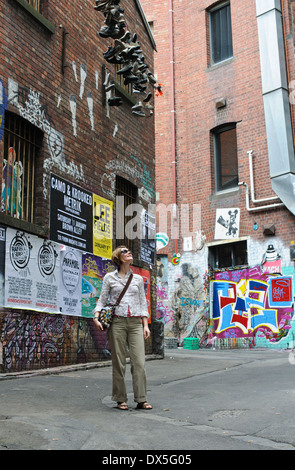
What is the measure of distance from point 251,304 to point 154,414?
11512mm

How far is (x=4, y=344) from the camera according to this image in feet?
26.7

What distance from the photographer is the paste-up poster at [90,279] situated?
10461mm

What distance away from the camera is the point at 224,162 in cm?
1861

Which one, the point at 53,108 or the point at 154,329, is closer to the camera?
the point at 53,108

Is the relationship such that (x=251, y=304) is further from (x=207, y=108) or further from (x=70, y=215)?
(x=70, y=215)

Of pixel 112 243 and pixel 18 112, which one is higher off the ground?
pixel 18 112

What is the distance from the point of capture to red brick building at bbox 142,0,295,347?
16469 mm

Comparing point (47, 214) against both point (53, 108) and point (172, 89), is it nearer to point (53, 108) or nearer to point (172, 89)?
point (53, 108)

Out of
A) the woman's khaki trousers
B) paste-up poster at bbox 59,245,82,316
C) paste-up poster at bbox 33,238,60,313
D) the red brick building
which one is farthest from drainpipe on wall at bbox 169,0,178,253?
the woman's khaki trousers

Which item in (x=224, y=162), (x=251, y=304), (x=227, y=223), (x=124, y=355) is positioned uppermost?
(x=224, y=162)

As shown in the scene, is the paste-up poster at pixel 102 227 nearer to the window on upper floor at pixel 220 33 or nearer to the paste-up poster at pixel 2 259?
the paste-up poster at pixel 2 259

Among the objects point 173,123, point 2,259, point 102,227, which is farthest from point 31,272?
point 173,123
